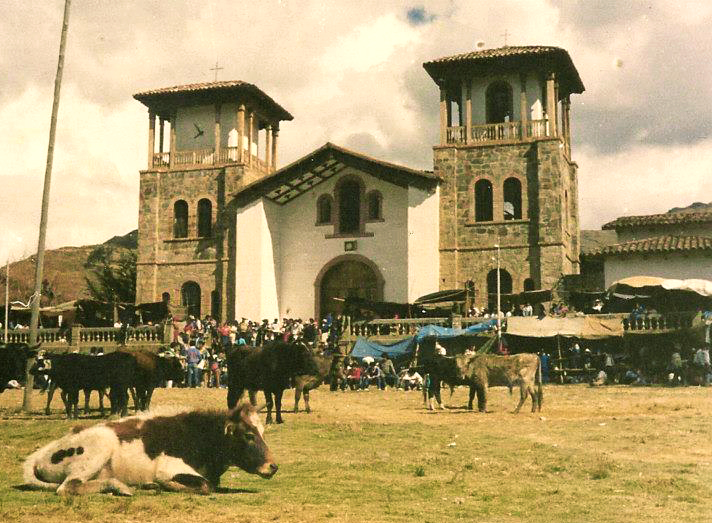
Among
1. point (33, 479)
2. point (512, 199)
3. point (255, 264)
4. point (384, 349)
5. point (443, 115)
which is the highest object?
point (443, 115)

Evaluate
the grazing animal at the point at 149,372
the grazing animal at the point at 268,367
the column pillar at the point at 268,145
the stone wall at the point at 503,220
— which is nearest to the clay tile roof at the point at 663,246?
the stone wall at the point at 503,220

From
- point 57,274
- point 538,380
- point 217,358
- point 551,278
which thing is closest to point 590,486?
point 538,380

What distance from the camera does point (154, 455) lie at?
862 centimetres

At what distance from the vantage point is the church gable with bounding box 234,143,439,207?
132 feet

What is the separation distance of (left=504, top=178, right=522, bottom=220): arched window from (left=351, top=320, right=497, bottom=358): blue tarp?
9758 mm

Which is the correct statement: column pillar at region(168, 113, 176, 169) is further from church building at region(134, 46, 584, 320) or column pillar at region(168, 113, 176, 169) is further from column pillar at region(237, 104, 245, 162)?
column pillar at region(237, 104, 245, 162)

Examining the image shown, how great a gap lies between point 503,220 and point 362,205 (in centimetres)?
703

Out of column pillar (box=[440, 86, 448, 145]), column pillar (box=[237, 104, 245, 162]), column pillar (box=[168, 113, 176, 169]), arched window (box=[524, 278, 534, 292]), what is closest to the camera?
arched window (box=[524, 278, 534, 292])

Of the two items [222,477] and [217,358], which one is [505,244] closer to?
[217,358]

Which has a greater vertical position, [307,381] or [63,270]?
[63,270]

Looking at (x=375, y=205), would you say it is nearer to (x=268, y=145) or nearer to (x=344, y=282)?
(x=344, y=282)

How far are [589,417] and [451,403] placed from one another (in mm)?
5169

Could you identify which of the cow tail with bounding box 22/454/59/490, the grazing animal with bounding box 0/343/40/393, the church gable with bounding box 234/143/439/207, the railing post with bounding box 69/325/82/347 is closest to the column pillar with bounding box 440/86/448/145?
the church gable with bounding box 234/143/439/207

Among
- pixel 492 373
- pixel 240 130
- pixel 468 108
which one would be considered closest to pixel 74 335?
pixel 240 130
